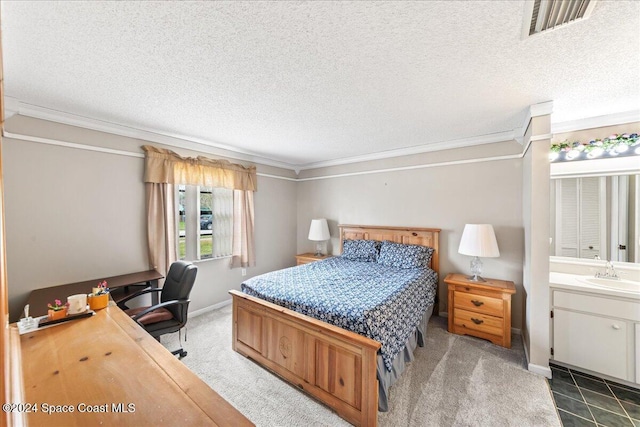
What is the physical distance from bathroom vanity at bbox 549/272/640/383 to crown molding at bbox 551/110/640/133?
1.53 m

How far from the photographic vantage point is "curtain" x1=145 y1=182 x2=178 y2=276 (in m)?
3.04

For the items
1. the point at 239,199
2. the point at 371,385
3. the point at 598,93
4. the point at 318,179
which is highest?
the point at 598,93

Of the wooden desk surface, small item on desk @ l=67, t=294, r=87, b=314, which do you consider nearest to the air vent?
the wooden desk surface

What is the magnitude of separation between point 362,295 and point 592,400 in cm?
188

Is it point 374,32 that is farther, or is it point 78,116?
point 78,116

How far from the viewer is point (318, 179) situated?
4.87 m

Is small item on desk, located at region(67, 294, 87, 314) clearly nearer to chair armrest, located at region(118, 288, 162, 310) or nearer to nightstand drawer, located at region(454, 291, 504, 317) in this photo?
chair armrest, located at region(118, 288, 162, 310)

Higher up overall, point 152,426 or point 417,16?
point 417,16

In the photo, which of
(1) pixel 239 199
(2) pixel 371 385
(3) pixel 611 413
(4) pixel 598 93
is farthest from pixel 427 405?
(1) pixel 239 199

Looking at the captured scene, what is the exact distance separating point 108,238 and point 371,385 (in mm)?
2985

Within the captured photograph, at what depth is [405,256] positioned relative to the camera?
345 cm

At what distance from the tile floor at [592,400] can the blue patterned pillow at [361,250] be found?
2173mm

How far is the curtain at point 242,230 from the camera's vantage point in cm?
399

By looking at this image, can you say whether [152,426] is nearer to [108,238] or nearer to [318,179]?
[108,238]
